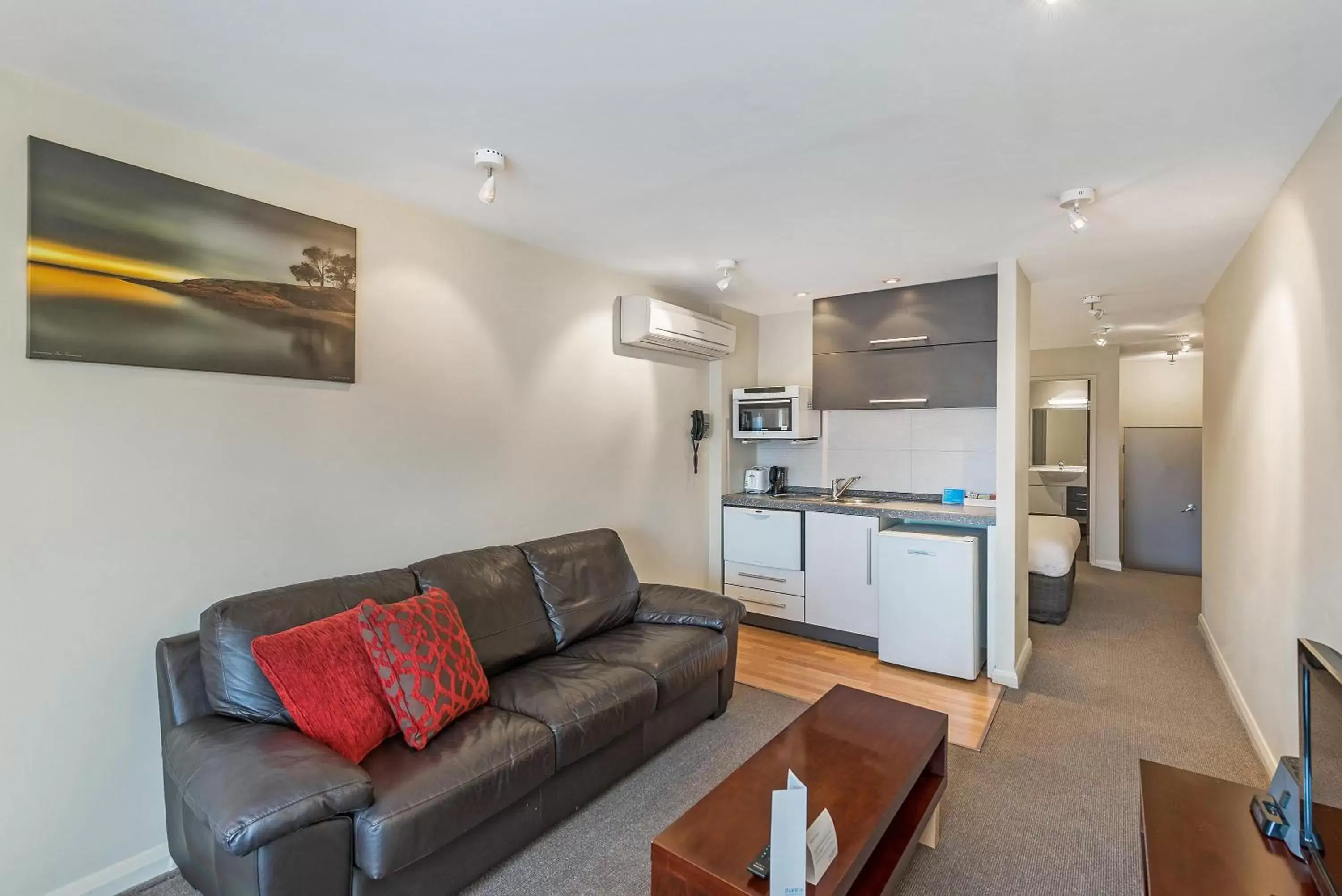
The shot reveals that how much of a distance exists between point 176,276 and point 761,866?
2517mm

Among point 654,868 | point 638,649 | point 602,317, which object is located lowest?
point 654,868

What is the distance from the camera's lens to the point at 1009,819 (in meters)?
2.37

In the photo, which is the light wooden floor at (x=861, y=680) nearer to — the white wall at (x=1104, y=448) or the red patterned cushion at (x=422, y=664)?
the red patterned cushion at (x=422, y=664)

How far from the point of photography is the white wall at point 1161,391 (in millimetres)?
7148

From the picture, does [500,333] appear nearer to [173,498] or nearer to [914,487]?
[173,498]

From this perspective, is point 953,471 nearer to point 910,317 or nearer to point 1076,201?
→ point 910,317

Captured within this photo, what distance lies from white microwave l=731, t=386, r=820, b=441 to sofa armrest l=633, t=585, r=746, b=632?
1.77 m

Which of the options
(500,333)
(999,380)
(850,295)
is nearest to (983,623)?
(999,380)

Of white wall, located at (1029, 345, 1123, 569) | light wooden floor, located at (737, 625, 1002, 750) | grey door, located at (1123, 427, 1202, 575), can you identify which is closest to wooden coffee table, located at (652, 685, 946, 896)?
light wooden floor, located at (737, 625, 1002, 750)

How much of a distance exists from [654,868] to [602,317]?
2.95 metres

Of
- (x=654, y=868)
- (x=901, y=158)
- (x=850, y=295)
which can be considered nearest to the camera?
(x=654, y=868)

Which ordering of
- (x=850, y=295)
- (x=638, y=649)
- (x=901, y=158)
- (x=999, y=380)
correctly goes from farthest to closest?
(x=850, y=295)
(x=999, y=380)
(x=638, y=649)
(x=901, y=158)

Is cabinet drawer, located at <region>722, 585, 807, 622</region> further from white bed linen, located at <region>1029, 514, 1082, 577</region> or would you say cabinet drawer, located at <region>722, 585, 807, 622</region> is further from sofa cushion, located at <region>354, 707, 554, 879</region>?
sofa cushion, located at <region>354, 707, 554, 879</region>

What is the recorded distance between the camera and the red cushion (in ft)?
6.15
